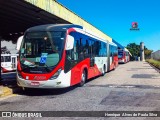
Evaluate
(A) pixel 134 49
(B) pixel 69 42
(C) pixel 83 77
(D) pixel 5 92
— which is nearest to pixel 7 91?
(D) pixel 5 92

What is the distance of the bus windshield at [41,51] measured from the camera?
38.0 ft

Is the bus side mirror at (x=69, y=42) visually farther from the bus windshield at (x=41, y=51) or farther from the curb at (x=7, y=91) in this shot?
the curb at (x=7, y=91)

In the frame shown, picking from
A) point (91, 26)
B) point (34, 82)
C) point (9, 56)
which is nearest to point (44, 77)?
point (34, 82)

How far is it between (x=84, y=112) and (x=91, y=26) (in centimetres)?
1731

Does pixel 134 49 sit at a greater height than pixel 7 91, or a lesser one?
greater

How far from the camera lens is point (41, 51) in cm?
1196

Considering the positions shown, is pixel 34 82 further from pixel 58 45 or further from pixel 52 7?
pixel 52 7

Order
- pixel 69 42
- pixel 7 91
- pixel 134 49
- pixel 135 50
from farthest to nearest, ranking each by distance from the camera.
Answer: pixel 134 49 < pixel 135 50 < pixel 69 42 < pixel 7 91

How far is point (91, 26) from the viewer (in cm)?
2497

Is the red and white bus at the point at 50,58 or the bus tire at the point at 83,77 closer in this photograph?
the red and white bus at the point at 50,58

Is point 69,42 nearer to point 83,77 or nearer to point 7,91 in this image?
point 83,77

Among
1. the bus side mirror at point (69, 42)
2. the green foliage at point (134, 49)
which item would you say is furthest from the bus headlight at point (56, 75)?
the green foliage at point (134, 49)

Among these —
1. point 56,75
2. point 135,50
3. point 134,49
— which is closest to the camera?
point 56,75

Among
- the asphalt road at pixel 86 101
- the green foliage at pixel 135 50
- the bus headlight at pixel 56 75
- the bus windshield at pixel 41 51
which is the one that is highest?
the green foliage at pixel 135 50
